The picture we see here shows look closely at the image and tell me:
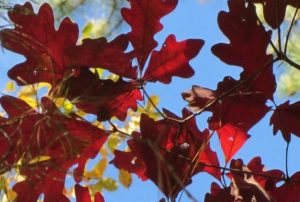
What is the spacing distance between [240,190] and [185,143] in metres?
0.10

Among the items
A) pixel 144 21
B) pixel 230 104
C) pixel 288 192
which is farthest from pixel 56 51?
pixel 288 192

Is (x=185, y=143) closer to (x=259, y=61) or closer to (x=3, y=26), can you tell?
(x=259, y=61)

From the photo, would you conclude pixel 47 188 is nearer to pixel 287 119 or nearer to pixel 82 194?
pixel 82 194

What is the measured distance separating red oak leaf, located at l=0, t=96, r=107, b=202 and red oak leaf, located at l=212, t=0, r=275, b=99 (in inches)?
9.2

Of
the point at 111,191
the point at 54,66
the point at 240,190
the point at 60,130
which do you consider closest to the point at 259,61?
the point at 240,190

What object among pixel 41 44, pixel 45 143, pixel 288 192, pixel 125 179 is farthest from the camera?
pixel 125 179

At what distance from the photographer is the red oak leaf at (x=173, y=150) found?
0.98 metres

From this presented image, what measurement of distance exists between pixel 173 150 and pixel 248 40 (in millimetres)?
198

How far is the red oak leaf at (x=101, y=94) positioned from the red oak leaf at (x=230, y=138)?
0.14 m

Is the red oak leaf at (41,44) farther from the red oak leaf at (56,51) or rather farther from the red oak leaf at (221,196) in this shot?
the red oak leaf at (221,196)

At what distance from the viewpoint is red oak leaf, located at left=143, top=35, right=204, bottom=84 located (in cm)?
103

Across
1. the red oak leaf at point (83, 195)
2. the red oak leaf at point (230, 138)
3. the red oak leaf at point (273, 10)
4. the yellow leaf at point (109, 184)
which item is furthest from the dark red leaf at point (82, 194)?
the yellow leaf at point (109, 184)

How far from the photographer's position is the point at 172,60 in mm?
1041

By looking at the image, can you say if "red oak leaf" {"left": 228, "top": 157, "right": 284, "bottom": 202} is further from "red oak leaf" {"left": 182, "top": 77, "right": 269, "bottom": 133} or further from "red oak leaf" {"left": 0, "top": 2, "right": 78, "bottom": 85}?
"red oak leaf" {"left": 0, "top": 2, "right": 78, "bottom": 85}
